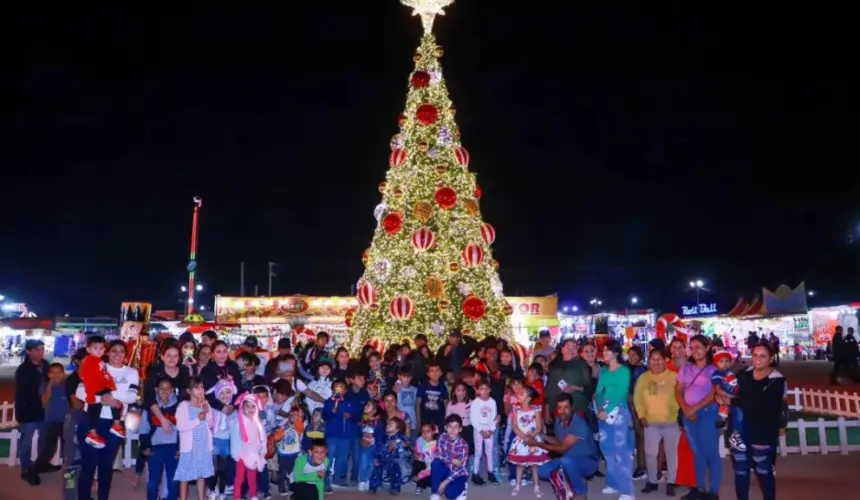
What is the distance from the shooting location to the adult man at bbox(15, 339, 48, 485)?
8992mm

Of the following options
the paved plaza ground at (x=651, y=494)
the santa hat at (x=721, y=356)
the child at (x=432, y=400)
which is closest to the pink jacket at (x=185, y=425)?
the paved plaza ground at (x=651, y=494)

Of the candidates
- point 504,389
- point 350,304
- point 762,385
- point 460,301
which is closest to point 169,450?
point 504,389

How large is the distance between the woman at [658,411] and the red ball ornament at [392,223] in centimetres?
985

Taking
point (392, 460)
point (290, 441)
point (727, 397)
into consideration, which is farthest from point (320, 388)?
point (727, 397)

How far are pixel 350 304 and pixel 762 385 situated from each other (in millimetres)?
29821

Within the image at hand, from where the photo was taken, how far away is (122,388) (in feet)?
22.5

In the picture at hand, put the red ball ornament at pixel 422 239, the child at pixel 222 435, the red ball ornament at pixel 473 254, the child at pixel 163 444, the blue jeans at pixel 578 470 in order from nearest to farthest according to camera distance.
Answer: the blue jeans at pixel 578 470 < the child at pixel 163 444 < the child at pixel 222 435 < the red ball ornament at pixel 422 239 < the red ball ornament at pixel 473 254

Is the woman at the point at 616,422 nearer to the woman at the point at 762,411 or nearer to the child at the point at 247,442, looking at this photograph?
the woman at the point at 762,411

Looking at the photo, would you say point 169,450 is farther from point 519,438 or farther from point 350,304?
point 350,304

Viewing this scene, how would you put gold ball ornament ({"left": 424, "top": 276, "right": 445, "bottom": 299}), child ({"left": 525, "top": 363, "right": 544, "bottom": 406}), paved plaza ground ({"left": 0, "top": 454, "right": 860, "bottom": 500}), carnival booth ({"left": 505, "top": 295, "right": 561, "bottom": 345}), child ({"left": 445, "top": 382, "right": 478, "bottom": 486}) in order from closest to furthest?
paved plaza ground ({"left": 0, "top": 454, "right": 860, "bottom": 500})
child ({"left": 445, "top": 382, "right": 478, "bottom": 486})
child ({"left": 525, "top": 363, "right": 544, "bottom": 406})
gold ball ornament ({"left": 424, "top": 276, "right": 445, "bottom": 299})
carnival booth ({"left": 505, "top": 295, "right": 561, "bottom": 345})

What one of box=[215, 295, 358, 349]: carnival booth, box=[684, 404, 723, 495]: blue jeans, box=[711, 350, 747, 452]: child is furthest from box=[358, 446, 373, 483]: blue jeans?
box=[215, 295, 358, 349]: carnival booth

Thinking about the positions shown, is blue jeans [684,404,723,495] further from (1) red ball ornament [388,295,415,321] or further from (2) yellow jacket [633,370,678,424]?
(1) red ball ornament [388,295,415,321]

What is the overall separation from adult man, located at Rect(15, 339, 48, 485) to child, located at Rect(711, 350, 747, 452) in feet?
27.0

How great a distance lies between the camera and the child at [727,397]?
6.53 m
